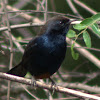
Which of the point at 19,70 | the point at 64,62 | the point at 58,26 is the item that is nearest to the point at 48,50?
the point at 58,26

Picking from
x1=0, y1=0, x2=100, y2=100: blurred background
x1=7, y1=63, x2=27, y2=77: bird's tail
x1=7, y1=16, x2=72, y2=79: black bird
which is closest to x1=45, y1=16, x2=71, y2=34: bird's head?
x1=7, y1=16, x2=72, y2=79: black bird

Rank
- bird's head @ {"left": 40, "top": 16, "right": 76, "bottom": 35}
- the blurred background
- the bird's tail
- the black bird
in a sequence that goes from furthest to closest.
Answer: the blurred background → the bird's tail → bird's head @ {"left": 40, "top": 16, "right": 76, "bottom": 35} → the black bird

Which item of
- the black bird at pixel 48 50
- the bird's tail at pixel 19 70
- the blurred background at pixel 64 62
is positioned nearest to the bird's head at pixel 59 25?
the black bird at pixel 48 50

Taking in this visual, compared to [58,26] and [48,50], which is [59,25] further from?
[48,50]

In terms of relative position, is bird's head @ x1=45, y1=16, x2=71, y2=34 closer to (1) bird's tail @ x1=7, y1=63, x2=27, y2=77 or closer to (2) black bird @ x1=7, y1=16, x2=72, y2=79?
(2) black bird @ x1=7, y1=16, x2=72, y2=79

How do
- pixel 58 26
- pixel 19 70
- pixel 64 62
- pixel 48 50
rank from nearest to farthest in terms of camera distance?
1. pixel 48 50
2. pixel 58 26
3. pixel 19 70
4. pixel 64 62

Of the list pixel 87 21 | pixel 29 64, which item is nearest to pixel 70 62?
pixel 29 64

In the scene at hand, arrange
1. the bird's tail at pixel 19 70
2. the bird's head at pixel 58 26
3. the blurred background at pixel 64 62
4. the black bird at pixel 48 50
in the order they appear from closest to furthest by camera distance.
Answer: the black bird at pixel 48 50 < the bird's head at pixel 58 26 < the bird's tail at pixel 19 70 < the blurred background at pixel 64 62

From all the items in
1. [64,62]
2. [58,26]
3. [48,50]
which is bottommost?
[48,50]

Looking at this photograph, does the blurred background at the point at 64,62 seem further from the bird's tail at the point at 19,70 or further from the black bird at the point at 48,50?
the black bird at the point at 48,50
